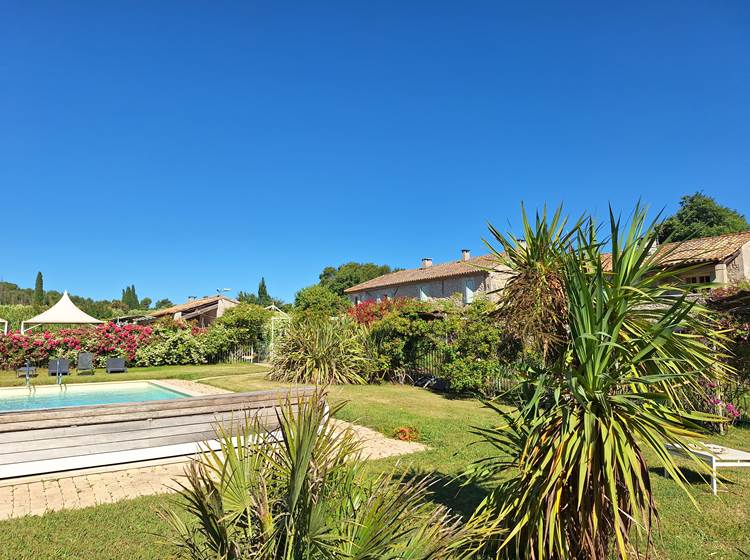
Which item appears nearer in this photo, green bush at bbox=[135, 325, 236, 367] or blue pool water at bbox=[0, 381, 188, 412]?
blue pool water at bbox=[0, 381, 188, 412]

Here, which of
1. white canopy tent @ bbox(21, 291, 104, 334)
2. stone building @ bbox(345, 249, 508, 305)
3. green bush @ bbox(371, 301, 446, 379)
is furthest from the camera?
stone building @ bbox(345, 249, 508, 305)

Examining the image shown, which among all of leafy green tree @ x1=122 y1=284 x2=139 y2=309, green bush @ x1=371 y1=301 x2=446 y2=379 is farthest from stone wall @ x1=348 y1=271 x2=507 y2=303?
leafy green tree @ x1=122 y1=284 x2=139 y2=309

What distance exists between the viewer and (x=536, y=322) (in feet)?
10.3

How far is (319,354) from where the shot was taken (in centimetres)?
1526

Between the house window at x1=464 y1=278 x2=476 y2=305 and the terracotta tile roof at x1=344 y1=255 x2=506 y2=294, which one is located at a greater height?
the terracotta tile roof at x1=344 y1=255 x2=506 y2=294

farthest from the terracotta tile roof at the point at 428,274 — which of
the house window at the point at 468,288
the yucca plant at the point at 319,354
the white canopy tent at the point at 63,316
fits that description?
the white canopy tent at the point at 63,316

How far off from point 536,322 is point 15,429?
21.0 ft

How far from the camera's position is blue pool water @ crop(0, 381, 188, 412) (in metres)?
12.6

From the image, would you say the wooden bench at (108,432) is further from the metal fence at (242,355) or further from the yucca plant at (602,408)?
the metal fence at (242,355)

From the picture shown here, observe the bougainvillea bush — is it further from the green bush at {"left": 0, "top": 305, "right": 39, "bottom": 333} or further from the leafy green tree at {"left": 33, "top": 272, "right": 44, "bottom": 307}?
the leafy green tree at {"left": 33, "top": 272, "right": 44, "bottom": 307}

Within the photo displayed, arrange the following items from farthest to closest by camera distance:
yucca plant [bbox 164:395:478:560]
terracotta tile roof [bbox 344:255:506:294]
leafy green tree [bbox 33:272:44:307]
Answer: leafy green tree [bbox 33:272:44:307] → terracotta tile roof [bbox 344:255:506:294] → yucca plant [bbox 164:395:478:560]

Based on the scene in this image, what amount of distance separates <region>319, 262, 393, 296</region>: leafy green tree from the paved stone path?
203 feet

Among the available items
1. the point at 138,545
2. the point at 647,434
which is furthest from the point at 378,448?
the point at 647,434

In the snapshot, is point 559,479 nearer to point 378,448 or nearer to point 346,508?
point 346,508
